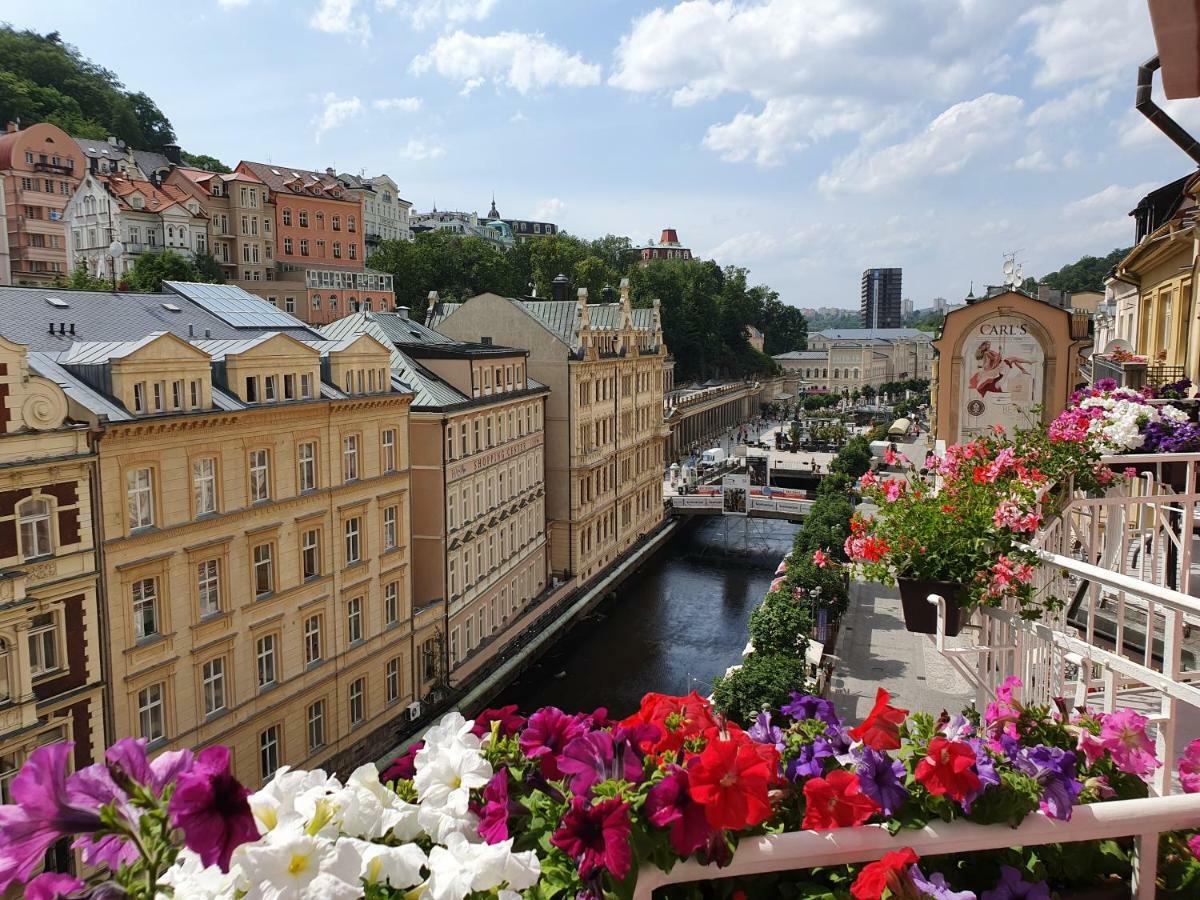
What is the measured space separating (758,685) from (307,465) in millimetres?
13178

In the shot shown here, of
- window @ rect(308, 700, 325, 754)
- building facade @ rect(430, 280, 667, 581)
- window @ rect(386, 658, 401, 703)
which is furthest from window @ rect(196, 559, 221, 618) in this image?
building facade @ rect(430, 280, 667, 581)

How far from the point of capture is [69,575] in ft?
59.6

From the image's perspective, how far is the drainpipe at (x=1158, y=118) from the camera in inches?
277

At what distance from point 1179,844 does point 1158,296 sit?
20.3 m


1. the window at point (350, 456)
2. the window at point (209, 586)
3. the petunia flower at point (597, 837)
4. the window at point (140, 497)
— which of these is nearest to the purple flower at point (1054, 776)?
Answer: the petunia flower at point (597, 837)

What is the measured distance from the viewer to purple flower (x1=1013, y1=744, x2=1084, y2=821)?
3.55m

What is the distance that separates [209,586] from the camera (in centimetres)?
2153

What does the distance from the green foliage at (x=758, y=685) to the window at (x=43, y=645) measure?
1576cm

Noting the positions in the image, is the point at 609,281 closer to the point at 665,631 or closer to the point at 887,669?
the point at 665,631

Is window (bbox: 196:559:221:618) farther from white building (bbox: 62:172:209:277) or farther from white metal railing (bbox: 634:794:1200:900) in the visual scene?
white building (bbox: 62:172:209:277)

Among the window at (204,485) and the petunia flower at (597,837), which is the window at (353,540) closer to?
the window at (204,485)

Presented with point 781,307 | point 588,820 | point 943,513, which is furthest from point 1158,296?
point 781,307

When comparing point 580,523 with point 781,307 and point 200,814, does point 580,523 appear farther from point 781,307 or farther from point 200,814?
point 781,307

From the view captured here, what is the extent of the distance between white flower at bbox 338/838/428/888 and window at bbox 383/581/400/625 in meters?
25.9
